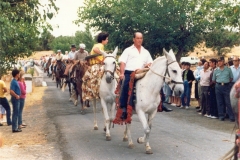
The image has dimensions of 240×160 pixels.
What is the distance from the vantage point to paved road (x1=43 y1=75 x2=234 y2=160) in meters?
10.4

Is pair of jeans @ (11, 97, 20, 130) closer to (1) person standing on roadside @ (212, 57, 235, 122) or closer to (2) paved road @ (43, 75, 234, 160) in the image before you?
(2) paved road @ (43, 75, 234, 160)

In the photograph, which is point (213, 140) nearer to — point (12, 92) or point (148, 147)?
point (148, 147)

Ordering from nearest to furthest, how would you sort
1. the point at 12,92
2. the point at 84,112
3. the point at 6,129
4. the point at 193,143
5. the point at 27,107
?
the point at 193,143 → the point at 12,92 → the point at 6,129 → the point at 84,112 → the point at 27,107

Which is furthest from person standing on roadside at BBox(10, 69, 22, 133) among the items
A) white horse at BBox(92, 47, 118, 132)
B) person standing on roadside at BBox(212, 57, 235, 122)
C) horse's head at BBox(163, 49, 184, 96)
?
person standing on roadside at BBox(212, 57, 235, 122)

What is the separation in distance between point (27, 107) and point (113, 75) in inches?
471

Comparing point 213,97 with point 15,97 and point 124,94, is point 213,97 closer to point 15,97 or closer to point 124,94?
point 15,97

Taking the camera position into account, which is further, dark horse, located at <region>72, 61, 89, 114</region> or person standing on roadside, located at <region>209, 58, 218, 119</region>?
dark horse, located at <region>72, 61, 89, 114</region>

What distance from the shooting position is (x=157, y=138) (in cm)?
1255

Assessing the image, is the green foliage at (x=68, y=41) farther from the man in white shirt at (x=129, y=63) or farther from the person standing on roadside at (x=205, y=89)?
the man in white shirt at (x=129, y=63)

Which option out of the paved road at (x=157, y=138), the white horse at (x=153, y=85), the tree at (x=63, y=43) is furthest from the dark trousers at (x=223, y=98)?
the tree at (x=63, y=43)

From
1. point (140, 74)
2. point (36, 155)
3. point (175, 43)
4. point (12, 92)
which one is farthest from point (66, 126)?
point (175, 43)

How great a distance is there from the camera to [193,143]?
1164cm

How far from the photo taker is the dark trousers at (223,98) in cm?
1684

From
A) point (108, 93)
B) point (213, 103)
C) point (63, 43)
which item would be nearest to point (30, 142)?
point (108, 93)
